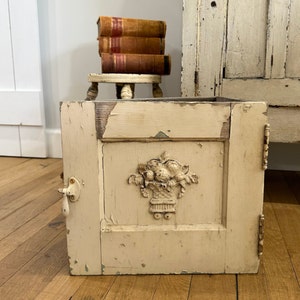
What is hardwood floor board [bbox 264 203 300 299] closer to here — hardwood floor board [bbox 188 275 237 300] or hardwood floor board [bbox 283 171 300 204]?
hardwood floor board [bbox 188 275 237 300]

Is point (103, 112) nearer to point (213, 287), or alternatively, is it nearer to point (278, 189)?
point (213, 287)

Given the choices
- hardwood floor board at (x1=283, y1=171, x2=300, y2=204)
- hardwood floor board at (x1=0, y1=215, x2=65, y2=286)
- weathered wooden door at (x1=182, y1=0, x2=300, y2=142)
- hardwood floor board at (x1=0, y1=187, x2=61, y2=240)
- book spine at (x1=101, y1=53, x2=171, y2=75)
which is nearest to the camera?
hardwood floor board at (x1=0, y1=215, x2=65, y2=286)

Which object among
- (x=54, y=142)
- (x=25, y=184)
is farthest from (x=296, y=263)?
(x=54, y=142)

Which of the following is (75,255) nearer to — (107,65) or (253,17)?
(107,65)

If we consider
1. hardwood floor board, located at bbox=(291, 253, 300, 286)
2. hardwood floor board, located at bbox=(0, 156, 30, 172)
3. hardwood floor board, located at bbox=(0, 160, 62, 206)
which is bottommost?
hardwood floor board, located at bbox=(0, 156, 30, 172)

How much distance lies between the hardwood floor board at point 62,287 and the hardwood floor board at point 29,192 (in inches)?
17.6

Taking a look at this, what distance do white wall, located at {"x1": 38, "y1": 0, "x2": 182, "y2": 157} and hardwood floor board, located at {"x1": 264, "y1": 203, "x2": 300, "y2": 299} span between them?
93cm

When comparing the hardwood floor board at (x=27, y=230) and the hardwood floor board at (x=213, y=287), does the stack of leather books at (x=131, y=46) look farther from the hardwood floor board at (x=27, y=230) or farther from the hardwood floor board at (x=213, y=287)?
the hardwood floor board at (x=213, y=287)

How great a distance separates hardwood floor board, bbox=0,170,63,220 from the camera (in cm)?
125

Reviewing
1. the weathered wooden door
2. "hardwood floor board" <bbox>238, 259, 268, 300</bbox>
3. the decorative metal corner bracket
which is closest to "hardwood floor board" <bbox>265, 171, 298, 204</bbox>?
the weathered wooden door

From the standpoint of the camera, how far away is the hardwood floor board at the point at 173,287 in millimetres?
740

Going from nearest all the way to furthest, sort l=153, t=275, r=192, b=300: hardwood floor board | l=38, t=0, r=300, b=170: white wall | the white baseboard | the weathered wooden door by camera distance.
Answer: l=153, t=275, r=192, b=300: hardwood floor board < the weathered wooden door < l=38, t=0, r=300, b=170: white wall < the white baseboard

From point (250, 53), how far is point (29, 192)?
936 mm

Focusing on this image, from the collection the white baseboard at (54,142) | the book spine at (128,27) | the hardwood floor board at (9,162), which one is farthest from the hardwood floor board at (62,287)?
the white baseboard at (54,142)
